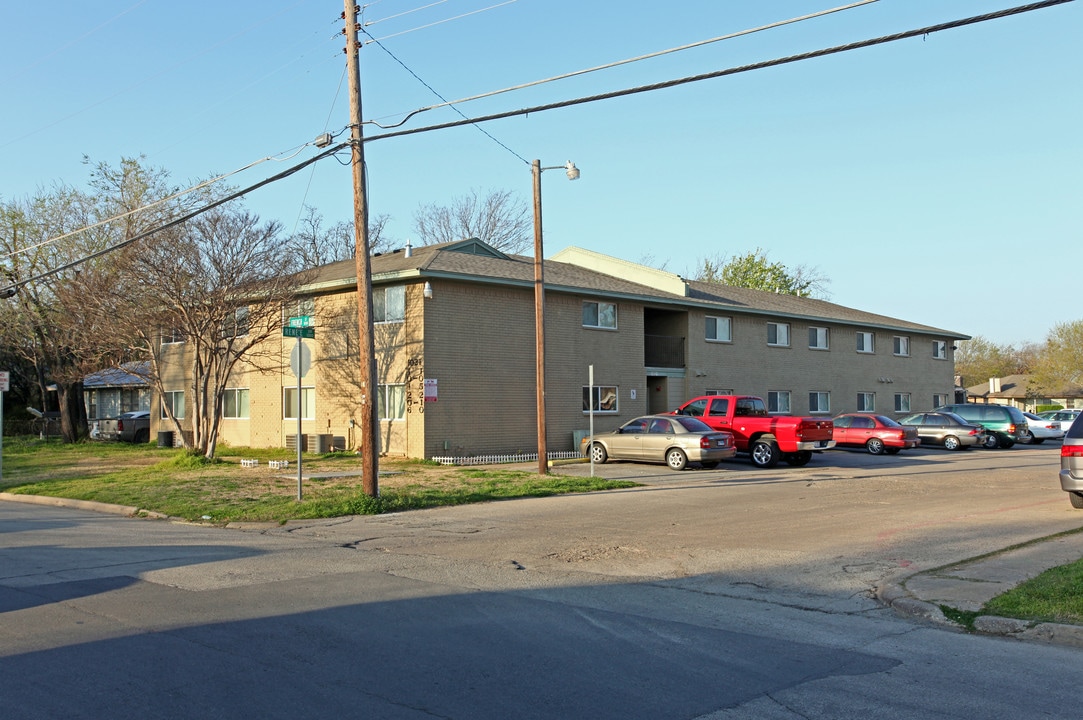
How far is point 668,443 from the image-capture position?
2370 cm

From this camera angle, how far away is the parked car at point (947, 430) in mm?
33250

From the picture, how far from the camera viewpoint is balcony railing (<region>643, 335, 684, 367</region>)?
32781 millimetres

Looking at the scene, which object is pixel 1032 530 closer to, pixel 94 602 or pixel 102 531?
pixel 94 602

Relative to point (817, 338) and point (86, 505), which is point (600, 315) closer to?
point (817, 338)

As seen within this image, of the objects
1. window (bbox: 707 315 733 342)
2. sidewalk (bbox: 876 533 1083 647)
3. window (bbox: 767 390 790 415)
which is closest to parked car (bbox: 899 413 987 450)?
window (bbox: 767 390 790 415)

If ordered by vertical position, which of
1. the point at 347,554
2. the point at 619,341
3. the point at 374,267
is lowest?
the point at 347,554

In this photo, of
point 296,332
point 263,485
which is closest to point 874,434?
point 263,485

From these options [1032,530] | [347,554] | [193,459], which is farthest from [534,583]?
[193,459]

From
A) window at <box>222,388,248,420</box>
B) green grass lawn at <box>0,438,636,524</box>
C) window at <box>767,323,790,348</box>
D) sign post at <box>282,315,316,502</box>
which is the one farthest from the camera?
window at <box>767,323,790,348</box>

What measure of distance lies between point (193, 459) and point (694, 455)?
519 inches

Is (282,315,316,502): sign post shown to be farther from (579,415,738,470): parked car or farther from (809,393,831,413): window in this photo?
(809,393,831,413): window

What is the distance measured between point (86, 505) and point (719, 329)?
935 inches

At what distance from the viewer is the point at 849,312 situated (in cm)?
4578

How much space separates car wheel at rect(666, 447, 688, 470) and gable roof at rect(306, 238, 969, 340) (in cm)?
656
